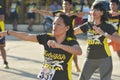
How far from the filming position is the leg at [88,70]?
19.1 feet

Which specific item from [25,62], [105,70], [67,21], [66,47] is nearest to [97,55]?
[105,70]

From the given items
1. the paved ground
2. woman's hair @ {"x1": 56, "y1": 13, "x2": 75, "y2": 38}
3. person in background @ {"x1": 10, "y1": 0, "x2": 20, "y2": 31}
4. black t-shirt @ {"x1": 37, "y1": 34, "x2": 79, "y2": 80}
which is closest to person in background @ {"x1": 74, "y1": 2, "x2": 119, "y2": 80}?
woman's hair @ {"x1": 56, "y1": 13, "x2": 75, "y2": 38}

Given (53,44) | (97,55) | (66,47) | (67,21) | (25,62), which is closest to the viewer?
(53,44)

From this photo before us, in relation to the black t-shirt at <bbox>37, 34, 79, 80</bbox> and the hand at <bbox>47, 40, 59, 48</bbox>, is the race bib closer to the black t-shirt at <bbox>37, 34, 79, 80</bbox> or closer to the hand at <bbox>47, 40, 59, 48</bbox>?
the black t-shirt at <bbox>37, 34, 79, 80</bbox>

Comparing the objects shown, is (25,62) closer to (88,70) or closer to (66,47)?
(88,70)

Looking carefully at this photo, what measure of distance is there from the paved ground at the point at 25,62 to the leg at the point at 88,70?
264 centimetres

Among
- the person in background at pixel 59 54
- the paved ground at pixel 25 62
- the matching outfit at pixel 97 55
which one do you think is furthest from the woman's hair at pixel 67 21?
the paved ground at pixel 25 62

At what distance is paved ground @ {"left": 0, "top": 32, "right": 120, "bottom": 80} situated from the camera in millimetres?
8799

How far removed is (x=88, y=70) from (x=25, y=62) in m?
4.86

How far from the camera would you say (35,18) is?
20.5 metres

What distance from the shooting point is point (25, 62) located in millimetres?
10539

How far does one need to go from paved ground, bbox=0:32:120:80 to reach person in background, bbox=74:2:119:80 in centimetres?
262

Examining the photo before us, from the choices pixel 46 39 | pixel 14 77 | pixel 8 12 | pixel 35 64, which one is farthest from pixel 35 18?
pixel 46 39

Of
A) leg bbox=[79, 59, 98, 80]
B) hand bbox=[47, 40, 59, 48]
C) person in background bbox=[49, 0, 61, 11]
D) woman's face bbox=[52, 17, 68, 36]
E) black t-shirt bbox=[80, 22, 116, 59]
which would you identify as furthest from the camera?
person in background bbox=[49, 0, 61, 11]
